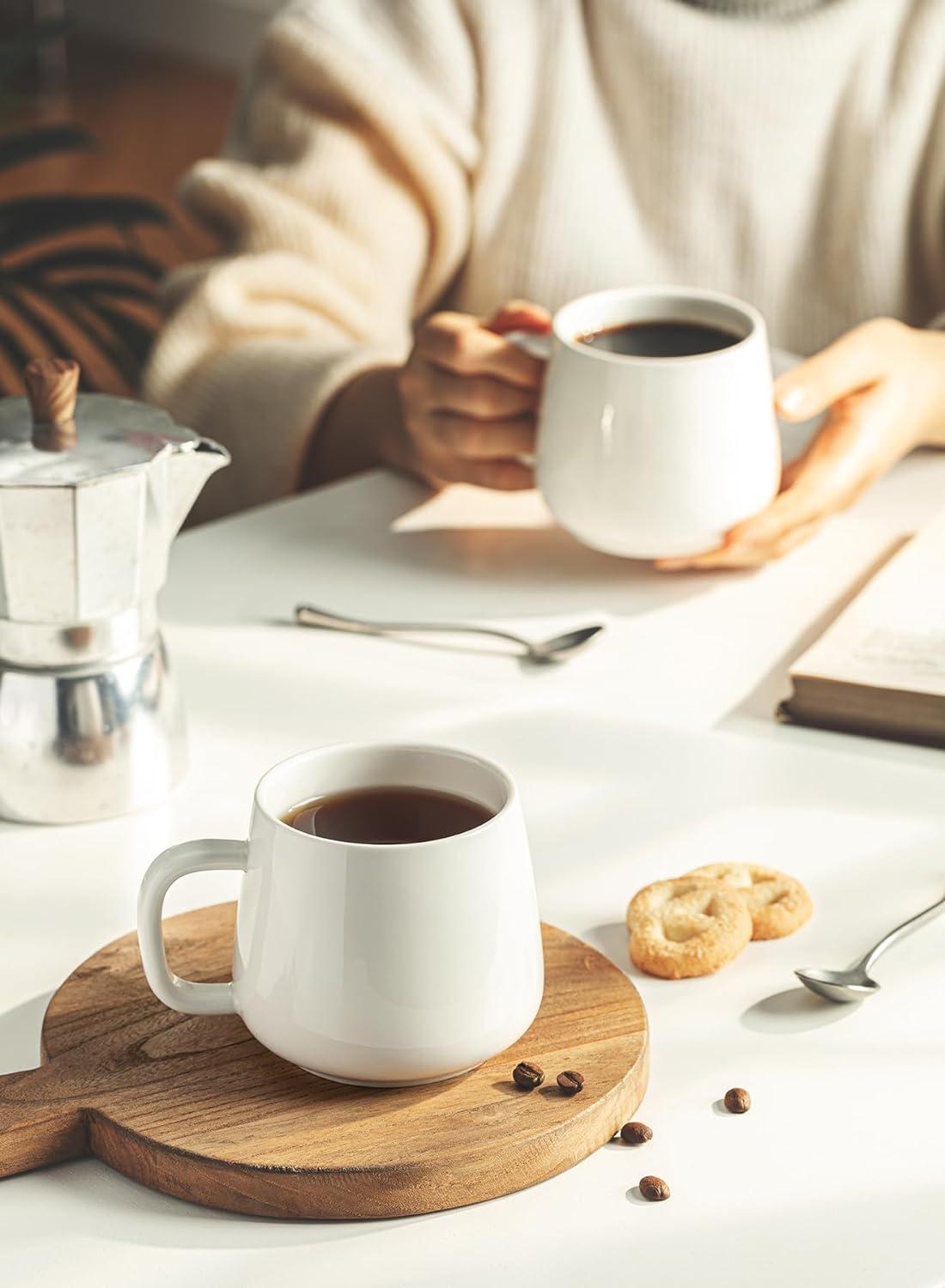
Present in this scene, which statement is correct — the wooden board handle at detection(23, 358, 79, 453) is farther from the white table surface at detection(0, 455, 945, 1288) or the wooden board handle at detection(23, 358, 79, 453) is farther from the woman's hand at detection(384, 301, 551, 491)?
the woman's hand at detection(384, 301, 551, 491)

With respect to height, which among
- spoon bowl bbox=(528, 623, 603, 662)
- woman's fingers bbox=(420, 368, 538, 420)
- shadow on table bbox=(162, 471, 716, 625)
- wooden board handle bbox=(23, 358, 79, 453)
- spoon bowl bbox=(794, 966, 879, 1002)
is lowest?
shadow on table bbox=(162, 471, 716, 625)

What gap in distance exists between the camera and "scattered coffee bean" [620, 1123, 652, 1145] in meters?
0.52

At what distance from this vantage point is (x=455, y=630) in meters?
0.93

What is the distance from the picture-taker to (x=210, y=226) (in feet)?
4.82

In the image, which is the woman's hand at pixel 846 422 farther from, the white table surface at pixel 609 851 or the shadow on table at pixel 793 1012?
the shadow on table at pixel 793 1012

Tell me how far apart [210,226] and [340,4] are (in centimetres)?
23

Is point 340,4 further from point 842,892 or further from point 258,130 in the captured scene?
point 842,892

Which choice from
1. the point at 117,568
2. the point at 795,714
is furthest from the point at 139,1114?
the point at 795,714

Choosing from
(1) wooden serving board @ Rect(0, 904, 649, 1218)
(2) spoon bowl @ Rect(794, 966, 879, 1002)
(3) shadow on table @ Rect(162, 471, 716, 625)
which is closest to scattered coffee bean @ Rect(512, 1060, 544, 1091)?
(1) wooden serving board @ Rect(0, 904, 649, 1218)

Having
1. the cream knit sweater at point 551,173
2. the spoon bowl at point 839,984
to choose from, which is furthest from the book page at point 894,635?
the cream knit sweater at point 551,173

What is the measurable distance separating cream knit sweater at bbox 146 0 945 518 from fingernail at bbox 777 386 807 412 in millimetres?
441

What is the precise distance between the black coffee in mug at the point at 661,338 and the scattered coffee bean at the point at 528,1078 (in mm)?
555

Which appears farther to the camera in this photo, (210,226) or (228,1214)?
(210,226)

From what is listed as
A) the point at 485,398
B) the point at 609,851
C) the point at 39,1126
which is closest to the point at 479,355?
the point at 485,398
